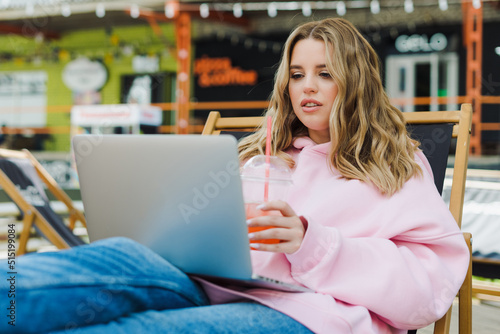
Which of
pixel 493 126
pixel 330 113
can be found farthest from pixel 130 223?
pixel 493 126

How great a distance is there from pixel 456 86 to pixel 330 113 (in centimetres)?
853

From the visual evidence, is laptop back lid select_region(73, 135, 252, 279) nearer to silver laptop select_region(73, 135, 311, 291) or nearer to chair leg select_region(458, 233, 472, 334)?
silver laptop select_region(73, 135, 311, 291)

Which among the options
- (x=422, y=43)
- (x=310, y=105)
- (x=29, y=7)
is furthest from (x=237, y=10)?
(x=310, y=105)

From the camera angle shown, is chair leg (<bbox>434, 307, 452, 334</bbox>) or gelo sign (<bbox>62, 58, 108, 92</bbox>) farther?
gelo sign (<bbox>62, 58, 108, 92</bbox>)

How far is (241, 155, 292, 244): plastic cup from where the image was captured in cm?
118

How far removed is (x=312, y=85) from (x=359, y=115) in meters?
0.15

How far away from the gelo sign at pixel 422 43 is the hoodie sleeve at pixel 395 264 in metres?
8.81

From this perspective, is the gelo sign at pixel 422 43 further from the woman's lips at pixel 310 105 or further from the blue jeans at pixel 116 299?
the blue jeans at pixel 116 299

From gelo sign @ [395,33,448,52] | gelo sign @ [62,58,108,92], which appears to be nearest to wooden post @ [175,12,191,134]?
gelo sign @ [395,33,448,52]

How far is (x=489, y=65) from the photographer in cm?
914

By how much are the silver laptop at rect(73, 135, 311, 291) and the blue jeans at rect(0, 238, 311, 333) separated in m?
0.06

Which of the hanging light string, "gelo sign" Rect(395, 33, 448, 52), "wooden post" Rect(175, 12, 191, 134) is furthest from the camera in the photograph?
"gelo sign" Rect(395, 33, 448, 52)

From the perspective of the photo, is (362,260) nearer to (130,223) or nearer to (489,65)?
(130,223)

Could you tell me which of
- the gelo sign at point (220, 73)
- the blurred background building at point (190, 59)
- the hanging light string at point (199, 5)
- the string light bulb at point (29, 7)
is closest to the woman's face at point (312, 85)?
the blurred background building at point (190, 59)
